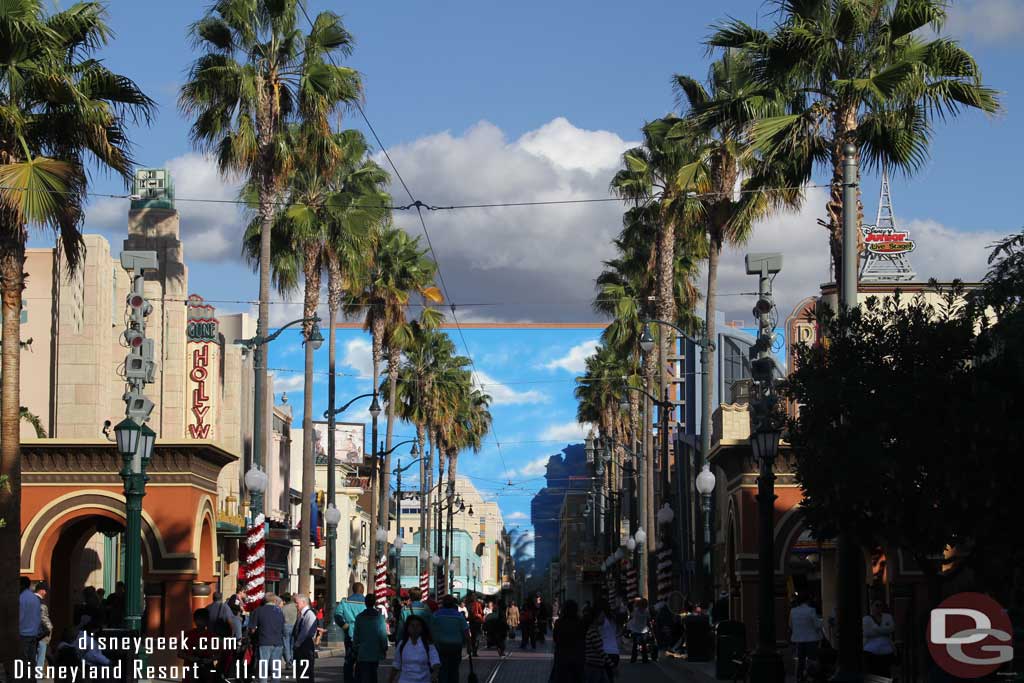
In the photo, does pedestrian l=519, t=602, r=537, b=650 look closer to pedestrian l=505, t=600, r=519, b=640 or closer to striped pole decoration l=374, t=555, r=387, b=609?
striped pole decoration l=374, t=555, r=387, b=609

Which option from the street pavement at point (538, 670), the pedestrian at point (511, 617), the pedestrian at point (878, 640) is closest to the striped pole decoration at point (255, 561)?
the street pavement at point (538, 670)

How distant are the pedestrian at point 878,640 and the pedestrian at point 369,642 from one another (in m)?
6.81

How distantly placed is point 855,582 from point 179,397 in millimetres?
31164

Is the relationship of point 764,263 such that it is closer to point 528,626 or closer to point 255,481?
point 255,481

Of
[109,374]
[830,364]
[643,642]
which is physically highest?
[109,374]

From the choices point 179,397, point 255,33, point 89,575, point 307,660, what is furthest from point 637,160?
point 307,660

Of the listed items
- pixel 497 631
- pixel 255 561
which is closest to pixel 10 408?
pixel 255 561

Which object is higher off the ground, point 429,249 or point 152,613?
point 429,249

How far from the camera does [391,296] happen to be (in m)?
57.1

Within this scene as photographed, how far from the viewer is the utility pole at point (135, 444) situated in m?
21.8

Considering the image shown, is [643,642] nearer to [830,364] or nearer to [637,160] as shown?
[637,160]

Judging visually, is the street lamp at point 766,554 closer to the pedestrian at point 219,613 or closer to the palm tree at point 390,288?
the pedestrian at point 219,613

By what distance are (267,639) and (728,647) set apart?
9.19m

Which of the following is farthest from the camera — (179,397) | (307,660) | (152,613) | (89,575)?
(179,397)
